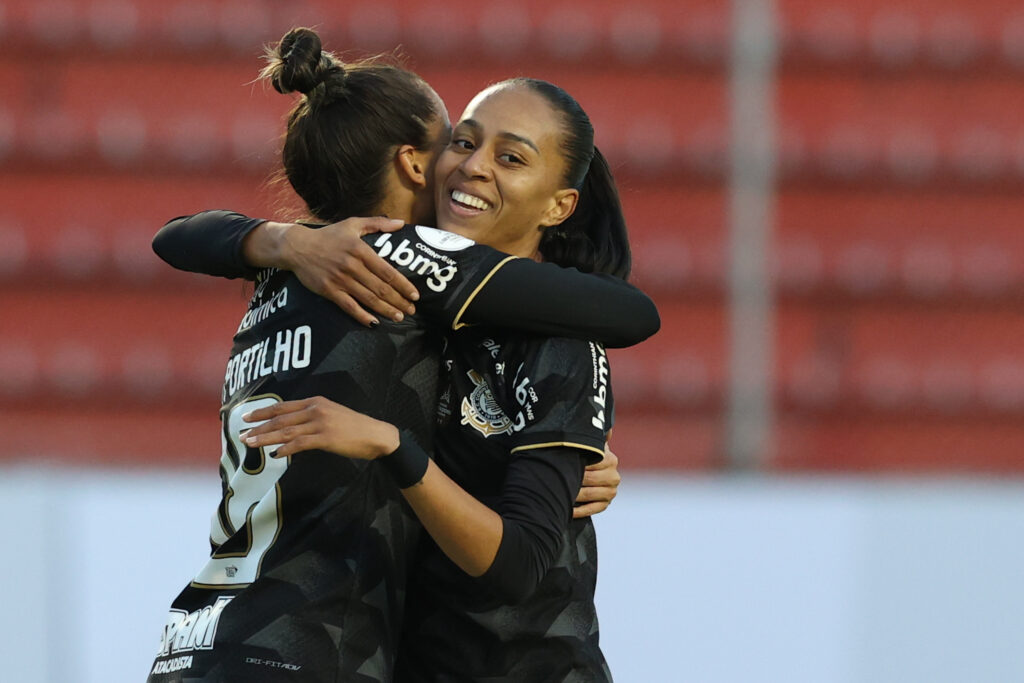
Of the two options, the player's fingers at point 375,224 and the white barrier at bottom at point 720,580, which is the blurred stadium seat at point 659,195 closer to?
the white barrier at bottom at point 720,580

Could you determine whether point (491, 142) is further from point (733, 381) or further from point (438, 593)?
point (733, 381)

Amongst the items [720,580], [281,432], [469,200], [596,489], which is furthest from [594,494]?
[720,580]

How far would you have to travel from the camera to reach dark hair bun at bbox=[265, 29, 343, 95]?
5.91 feet

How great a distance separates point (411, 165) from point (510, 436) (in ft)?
1.39

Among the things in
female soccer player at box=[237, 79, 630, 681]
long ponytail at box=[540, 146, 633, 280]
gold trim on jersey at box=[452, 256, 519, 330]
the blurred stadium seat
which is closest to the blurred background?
the blurred stadium seat

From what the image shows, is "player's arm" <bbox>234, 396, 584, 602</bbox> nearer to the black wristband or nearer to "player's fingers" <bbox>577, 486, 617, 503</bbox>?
the black wristband

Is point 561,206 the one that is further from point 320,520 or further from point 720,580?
point 720,580

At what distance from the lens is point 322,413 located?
1.40m

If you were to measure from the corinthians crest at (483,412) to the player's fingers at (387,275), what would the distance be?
0.14 meters

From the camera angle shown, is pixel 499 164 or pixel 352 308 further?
pixel 499 164

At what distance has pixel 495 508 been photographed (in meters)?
1.59

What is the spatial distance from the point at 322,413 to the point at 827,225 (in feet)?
14.9

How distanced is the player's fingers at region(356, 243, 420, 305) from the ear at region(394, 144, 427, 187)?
0.24 metres

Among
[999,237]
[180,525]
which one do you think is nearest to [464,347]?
[180,525]
